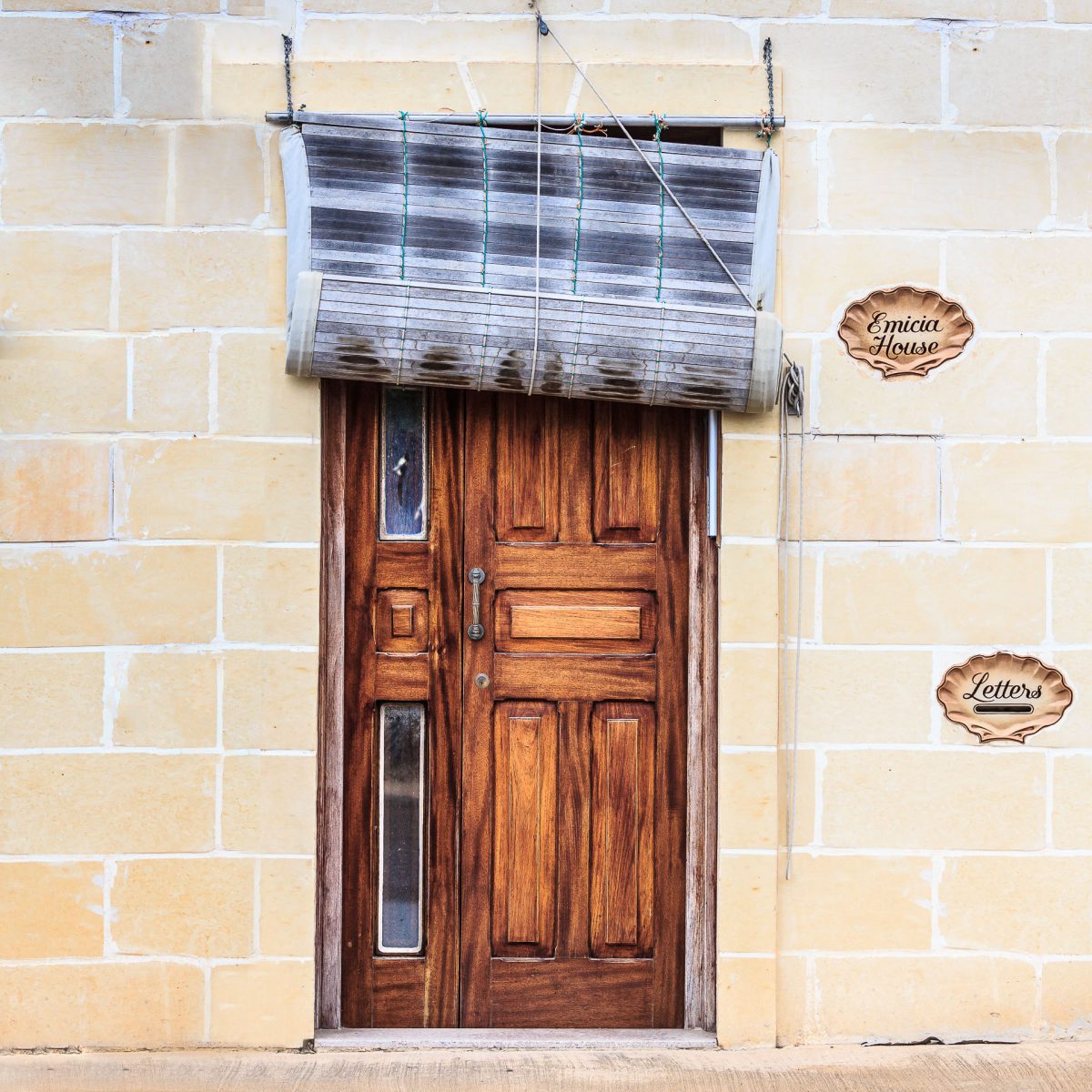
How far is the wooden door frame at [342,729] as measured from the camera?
3.12m

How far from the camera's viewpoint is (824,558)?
3078 mm

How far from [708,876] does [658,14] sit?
2.31 metres

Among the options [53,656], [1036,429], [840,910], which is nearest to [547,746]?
[840,910]

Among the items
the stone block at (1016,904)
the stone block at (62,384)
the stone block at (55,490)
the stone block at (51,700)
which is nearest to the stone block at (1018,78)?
the stone block at (1016,904)

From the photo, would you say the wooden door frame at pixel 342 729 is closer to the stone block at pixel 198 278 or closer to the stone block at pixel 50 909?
the stone block at pixel 198 278

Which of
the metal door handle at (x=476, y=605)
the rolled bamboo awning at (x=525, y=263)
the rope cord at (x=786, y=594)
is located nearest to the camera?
the rolled bamboo awning at (x=525, y=263)

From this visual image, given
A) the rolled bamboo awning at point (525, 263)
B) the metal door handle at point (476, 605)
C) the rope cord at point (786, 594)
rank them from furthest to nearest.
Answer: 1. the metal door handle at point (476, 605)
2. the rope cord at point (786, 594)
3. the rolled bamboo awning at point (525, 263)

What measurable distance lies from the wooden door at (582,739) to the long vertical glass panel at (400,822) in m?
0.13

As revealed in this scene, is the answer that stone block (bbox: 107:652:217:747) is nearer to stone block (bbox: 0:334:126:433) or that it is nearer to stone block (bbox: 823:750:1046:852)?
stone block (bbox: 0:334:126:433)

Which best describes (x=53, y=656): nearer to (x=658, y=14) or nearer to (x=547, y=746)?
(x=547, y=746)

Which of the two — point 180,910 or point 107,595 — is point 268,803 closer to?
point 180,910

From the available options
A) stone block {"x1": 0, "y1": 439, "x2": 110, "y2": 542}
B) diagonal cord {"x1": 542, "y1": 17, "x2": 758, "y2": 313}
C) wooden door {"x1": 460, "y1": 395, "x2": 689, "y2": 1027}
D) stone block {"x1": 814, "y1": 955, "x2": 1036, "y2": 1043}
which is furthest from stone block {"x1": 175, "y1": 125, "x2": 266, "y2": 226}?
stone block {"x1": 814, "y1": 955, "x2": 1036, "y2": 1043}

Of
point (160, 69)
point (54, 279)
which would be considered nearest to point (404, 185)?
point (160, 69)

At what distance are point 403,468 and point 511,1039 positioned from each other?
1.58 meters
